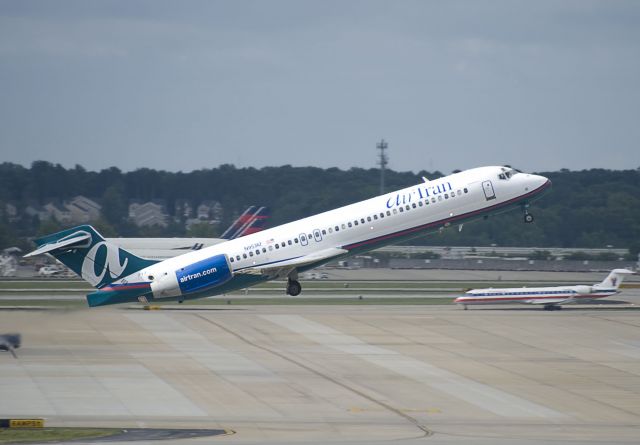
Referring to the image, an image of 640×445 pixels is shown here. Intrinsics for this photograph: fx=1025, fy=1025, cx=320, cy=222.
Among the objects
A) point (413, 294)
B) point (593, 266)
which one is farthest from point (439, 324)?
point (593, 266)

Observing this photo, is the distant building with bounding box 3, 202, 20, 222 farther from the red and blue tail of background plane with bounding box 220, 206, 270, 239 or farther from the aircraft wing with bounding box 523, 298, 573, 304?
the aircraft wing with bounding box 523, 298, 573, 304

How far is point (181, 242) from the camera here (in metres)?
110

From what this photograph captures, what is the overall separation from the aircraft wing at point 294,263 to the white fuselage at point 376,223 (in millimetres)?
147

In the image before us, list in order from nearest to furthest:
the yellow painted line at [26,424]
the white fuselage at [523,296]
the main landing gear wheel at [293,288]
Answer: the yellow painted line at [26,424], the main landing gear wheel at [293,288], the white fuselage at [523,296]

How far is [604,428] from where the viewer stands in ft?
143

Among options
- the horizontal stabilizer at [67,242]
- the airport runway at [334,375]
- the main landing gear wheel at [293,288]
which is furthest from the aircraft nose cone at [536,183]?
the horizontal stabilizer at [67,242]

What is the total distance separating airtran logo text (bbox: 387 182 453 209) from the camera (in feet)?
207

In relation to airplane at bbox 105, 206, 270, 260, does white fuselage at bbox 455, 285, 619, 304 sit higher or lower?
lower

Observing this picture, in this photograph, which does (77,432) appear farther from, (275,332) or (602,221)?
(602,221)

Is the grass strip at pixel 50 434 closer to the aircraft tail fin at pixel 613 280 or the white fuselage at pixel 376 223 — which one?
the white fuselage at pixel 376 223

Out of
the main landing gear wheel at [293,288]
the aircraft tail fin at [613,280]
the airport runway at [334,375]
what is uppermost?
the main landing gear wheel at [293,288]

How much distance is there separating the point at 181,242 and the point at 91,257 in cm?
4767

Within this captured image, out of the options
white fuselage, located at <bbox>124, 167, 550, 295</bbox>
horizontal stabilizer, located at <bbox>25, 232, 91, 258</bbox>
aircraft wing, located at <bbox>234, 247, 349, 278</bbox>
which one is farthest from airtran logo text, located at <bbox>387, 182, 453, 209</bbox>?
horizontal stabilizer, located at <bbox>25, 232, 91, 258</bbox>

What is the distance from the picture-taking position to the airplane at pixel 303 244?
62906 millimetres
